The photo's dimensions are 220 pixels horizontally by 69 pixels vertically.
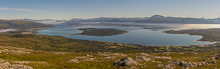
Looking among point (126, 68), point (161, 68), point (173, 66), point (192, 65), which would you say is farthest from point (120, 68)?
point (192, 65)

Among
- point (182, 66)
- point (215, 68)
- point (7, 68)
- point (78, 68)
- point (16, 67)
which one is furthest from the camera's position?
point (78, 68)

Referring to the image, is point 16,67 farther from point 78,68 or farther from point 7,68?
point 78,68

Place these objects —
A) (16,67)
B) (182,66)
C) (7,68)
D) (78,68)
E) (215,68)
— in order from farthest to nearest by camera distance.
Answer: (78,68) → (182,66) → (215,68) → (16,67) → (7,68)

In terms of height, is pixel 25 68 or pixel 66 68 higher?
pixel 25 68

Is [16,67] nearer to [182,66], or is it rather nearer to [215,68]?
[182,66]

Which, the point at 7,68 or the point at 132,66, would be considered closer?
the point at 7,68

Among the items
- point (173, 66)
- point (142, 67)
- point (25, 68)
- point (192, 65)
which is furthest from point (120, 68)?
point (25, 68)

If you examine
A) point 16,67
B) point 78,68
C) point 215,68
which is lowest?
point 78,68

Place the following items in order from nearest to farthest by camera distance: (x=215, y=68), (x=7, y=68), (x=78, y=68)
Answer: (x=7, y=68) < (x=215, y=68) < (x=78, y=68)

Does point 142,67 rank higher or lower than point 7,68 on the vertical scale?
lower
